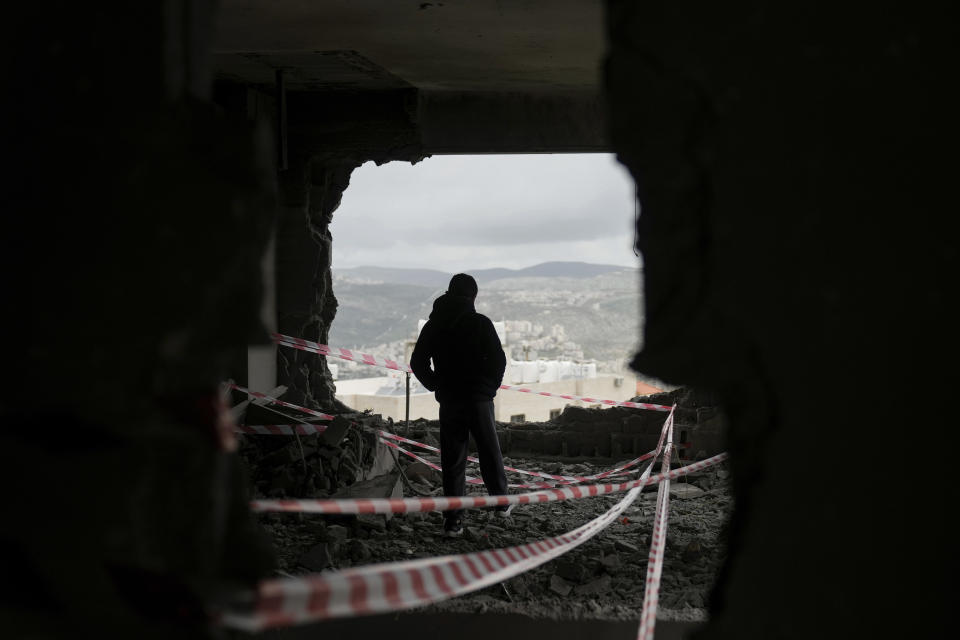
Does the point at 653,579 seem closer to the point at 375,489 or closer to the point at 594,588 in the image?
the point at 594,588

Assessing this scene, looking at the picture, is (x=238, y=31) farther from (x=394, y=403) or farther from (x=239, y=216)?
(x=394, y=403)

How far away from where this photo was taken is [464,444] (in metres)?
6.38

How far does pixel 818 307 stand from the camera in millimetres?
1580

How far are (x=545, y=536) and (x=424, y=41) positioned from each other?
4232mm

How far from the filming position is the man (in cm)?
611

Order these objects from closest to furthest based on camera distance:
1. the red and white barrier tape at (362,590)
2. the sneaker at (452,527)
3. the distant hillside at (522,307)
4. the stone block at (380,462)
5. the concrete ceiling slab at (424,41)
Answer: the red and white barrier tape at (362,590)
the concrete ceiling slab at (424,41)
the sneaker at (452,527)
the stone block at (380,462)
the distant hillside at (522,307)

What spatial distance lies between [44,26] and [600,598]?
4.62 meters

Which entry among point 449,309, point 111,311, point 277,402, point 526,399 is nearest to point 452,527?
point 449,309

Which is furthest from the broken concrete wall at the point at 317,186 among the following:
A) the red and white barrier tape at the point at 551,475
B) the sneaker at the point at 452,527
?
the sneaker at the point at 452,527

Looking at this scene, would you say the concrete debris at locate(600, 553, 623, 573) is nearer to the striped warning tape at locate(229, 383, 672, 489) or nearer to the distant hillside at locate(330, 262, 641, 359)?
the striped warning tape at locate(229, 383, 672, 489)

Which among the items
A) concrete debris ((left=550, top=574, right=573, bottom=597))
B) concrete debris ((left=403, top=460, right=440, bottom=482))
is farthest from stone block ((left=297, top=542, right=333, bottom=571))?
concrete debris ((left=403, top=460, right=440, bottom=482))

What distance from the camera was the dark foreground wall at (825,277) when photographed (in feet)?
5.05

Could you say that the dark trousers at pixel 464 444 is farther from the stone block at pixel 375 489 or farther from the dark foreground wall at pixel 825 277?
the dark foreground wall at pixel 825 277

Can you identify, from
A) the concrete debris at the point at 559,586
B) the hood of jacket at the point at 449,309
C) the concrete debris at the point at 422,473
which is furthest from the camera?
the concrete debris at the point at 422,473
